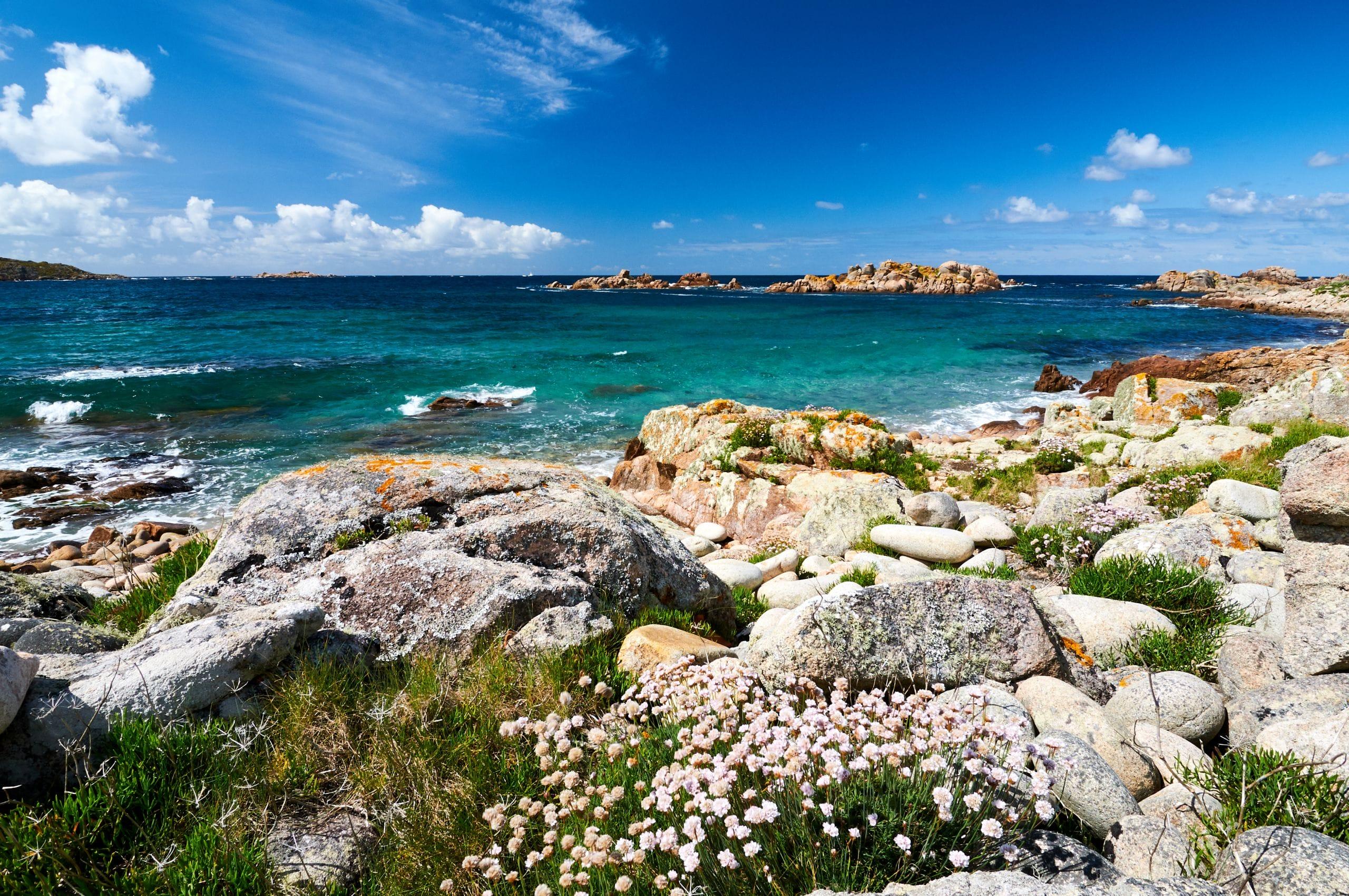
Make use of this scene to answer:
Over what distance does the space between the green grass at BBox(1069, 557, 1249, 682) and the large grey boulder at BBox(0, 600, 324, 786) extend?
690 centimetres

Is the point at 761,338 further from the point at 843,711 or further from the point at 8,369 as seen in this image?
the point at 843,711

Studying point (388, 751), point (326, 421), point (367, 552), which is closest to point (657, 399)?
point (326, 421)

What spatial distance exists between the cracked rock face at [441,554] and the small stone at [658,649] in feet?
2.64

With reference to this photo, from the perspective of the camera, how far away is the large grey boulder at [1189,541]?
23.5ft

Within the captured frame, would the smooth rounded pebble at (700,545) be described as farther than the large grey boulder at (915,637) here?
Yes

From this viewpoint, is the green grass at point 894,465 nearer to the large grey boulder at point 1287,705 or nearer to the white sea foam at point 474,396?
the large grey boulder at point 1287,705

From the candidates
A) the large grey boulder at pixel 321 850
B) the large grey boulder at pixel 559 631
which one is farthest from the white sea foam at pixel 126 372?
the large grey boulder at pixel 321 850

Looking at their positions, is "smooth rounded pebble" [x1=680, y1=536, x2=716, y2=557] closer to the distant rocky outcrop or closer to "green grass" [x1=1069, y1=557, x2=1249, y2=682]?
"green grass" [x1=1069, y1=557, x2=1249, y2=682]

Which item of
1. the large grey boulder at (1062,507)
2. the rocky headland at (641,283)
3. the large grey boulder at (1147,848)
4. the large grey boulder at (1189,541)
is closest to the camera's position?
the large grey boulder at (1147,848)

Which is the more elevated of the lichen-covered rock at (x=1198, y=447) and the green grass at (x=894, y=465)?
the lichen-covered rock at (x=1198, y=447)

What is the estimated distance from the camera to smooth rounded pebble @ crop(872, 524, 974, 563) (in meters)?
9.17

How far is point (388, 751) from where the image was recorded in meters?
3.62

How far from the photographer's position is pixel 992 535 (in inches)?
373

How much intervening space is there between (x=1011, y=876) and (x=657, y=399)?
96.3ft
